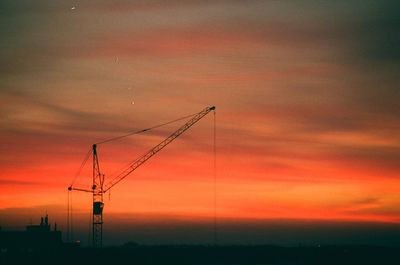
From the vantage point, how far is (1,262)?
651 feet

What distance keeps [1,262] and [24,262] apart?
7.74 meters

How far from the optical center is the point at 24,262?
199625mm
